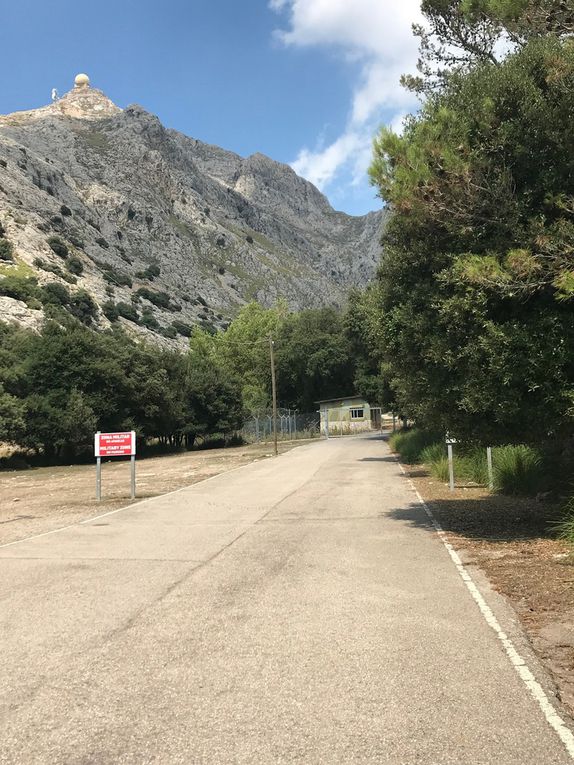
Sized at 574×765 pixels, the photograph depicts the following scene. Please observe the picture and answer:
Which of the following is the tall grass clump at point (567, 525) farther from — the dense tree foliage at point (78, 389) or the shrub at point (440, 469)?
the dense tree foliage at point (78, 389)

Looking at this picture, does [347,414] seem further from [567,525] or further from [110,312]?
[567,525]

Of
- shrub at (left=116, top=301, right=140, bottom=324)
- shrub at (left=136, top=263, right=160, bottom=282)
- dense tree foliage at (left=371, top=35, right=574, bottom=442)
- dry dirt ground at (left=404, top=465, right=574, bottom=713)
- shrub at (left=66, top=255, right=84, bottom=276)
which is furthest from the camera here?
shrub at (left=136, top=263, right=160, bottom=282)

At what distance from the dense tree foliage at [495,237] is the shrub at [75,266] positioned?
106m

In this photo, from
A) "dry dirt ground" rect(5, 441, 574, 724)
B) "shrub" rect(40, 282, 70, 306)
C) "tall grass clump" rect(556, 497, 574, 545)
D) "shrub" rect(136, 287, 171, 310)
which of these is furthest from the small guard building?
"tall grass clump" rect(556, 497, 574, 545)

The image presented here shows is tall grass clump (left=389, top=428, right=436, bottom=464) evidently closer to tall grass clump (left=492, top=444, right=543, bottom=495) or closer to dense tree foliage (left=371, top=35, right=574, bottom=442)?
tall grass clump (left=492, top=444, right=543, bottom=495)

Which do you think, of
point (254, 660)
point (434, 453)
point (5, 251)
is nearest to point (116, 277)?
point (5, 251)

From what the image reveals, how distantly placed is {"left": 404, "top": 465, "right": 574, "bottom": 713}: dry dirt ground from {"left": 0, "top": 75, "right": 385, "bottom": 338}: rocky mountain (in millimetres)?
73559

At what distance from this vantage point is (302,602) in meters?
6.24

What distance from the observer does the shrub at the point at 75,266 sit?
107 meters

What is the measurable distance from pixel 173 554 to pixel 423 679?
5346 mm

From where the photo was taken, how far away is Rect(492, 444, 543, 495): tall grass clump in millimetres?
13750

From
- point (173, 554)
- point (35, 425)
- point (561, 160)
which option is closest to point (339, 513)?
point (173, 554)

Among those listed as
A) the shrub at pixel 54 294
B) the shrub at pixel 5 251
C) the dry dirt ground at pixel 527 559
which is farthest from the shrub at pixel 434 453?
the shrub at pixel 5 251

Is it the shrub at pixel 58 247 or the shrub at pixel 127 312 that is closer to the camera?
the shrub at pixel 127 312
